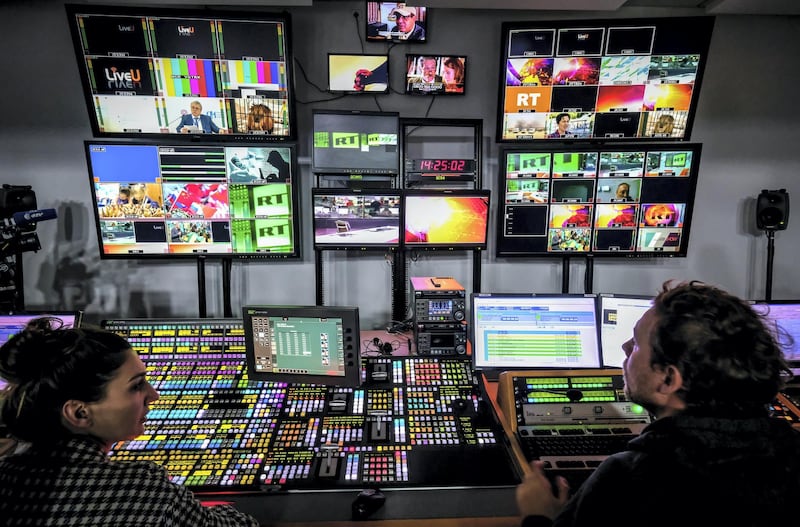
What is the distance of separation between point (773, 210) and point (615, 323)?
65.8 inches

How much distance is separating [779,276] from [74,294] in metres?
5.08

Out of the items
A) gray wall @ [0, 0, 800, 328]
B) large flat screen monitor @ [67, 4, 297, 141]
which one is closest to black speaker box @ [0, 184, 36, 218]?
large flat screen monitor @ [67, 4, 297, 141]

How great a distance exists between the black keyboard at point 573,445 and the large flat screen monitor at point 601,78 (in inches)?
68.2

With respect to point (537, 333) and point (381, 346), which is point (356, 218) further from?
point (537, 333)

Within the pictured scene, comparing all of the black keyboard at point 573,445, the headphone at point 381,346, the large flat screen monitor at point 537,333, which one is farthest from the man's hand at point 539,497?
the headphone at point 381,346

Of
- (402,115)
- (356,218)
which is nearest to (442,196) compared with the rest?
(356,218)

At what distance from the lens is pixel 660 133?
8.06ft

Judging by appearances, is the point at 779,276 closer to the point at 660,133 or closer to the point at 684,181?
the point at 684,181

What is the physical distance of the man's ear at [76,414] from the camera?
862 millimetres

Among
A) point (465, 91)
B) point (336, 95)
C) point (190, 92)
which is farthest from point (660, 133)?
point (190, 92)

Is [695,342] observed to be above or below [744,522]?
above

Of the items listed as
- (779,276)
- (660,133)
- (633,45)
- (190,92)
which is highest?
(633,45)

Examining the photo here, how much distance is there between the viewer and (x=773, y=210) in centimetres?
256

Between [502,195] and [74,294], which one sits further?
[74,294]
